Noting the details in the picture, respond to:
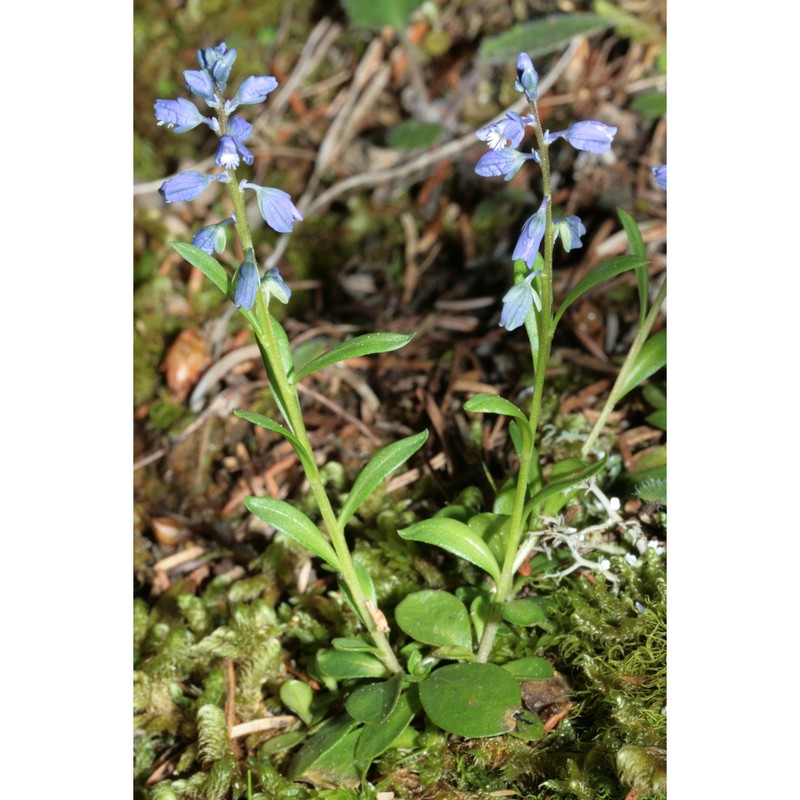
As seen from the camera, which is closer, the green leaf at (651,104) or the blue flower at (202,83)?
the blue flower at (202,83)

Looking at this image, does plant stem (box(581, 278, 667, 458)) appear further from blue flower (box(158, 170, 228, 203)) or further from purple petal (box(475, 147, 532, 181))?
blue flower (box(158, 170, 228, 203))

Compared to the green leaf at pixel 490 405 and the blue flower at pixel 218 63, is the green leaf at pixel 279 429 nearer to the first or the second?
the green leaf at pixel 490 405

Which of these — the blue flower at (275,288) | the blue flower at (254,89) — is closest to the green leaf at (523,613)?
the blue flower at (275,288)

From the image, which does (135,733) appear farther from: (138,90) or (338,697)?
(138,90)

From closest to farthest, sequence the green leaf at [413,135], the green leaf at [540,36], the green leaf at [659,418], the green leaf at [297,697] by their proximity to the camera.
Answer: the green leaf at [297,697]
the green leaf at [659,418]
the green leaf at [540,36]
the green leaf at [413,135]

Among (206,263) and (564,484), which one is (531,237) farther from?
(206,263)

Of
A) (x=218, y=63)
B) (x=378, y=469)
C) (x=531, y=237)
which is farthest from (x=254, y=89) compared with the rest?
(x=378, y=469)

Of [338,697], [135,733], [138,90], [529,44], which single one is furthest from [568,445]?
[138,90]

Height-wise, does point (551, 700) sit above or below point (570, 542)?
below
